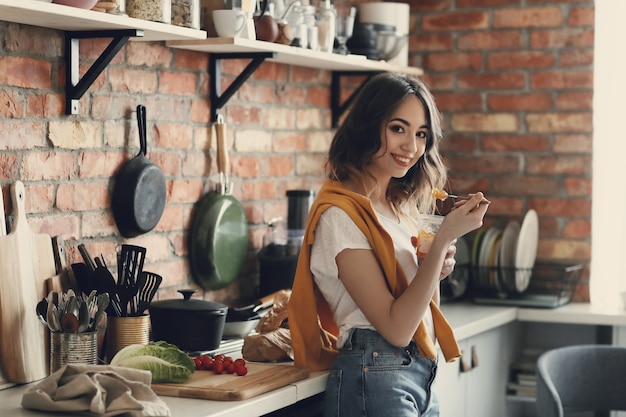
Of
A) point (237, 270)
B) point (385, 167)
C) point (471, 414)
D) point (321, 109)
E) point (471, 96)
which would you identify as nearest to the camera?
point (385, 167)

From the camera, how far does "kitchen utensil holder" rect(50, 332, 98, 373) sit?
88.3 inches

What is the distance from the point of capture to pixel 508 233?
372 centimetres

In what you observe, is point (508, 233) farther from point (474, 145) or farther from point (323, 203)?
point (323, 203)

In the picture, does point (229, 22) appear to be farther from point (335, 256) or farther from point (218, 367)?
point (218, 367)

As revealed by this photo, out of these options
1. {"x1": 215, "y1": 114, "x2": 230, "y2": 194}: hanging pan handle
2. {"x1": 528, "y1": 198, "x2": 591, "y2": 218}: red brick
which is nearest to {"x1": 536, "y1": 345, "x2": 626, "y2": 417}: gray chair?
{"x1": 528, "y1": 198, "x2": 591, "y2": 218}: red brick

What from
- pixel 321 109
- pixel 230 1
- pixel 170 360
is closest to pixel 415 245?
pixel 170 360

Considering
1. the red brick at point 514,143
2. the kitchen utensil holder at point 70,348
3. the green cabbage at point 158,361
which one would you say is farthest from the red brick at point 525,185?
the kitchen utensil holder at point 70,348

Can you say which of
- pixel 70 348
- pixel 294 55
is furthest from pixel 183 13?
pixel 70 348

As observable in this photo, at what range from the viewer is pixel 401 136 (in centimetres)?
246

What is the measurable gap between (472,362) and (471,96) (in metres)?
1.12

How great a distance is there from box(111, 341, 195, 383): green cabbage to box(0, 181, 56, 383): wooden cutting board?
18cm

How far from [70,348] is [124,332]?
0.69ft

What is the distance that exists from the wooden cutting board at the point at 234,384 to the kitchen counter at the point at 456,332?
1 centimetres

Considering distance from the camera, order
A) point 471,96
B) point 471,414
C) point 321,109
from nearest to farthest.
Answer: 1. point 471,414
2. point 321,109
3. point 471,96
